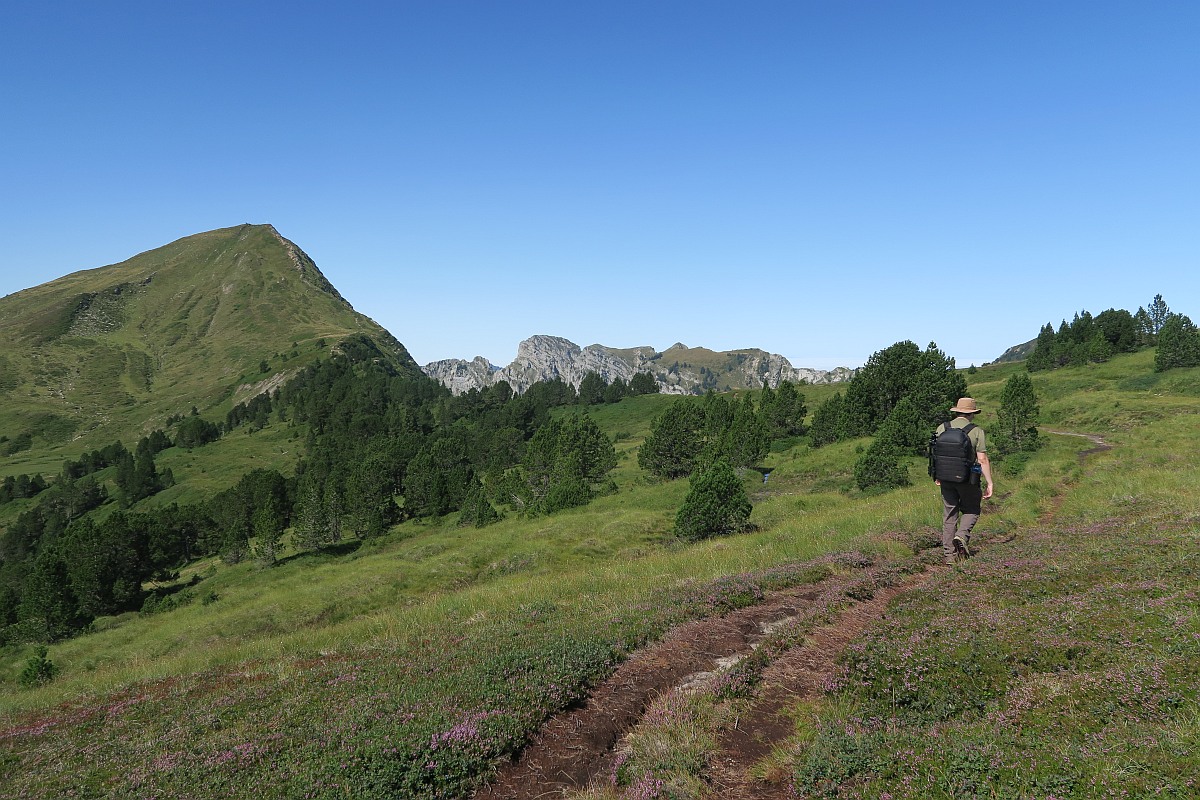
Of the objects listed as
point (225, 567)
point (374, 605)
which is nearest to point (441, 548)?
point (374, 605)

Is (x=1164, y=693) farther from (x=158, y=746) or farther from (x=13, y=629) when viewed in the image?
(x=13, y=629)

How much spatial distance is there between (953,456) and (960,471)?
38cm

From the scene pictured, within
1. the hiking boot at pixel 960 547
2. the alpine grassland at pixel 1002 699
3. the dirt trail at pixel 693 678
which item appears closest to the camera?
the alpine grassland at pixel 1002 699

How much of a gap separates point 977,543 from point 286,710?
57.5 feet

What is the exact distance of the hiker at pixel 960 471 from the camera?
13.0 metres

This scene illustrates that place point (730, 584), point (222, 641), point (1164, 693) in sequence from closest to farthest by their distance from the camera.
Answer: point (1164, 693) → point (730, 584) → point (222, 641)

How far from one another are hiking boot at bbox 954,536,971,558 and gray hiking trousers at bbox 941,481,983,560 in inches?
2.9

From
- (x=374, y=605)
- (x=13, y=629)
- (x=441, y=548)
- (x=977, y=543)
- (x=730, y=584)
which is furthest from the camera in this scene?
(x=13, y=629)

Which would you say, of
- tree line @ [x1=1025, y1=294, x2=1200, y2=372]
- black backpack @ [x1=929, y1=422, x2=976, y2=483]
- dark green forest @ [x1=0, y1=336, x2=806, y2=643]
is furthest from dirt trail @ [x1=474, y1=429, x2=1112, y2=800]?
tree line @ [x1=1025, y1=294, x2=1200, y2=372]

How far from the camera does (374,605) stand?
98.4 ft

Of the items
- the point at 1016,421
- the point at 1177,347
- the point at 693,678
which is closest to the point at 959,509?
the point at 693,678

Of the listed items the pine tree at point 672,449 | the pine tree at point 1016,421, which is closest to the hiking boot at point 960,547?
the pine tree at point 1016,421

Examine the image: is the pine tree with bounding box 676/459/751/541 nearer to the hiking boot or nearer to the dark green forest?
the hiking boot

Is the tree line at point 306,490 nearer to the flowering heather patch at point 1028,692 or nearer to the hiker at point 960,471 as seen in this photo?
the hiker at point 960,471
